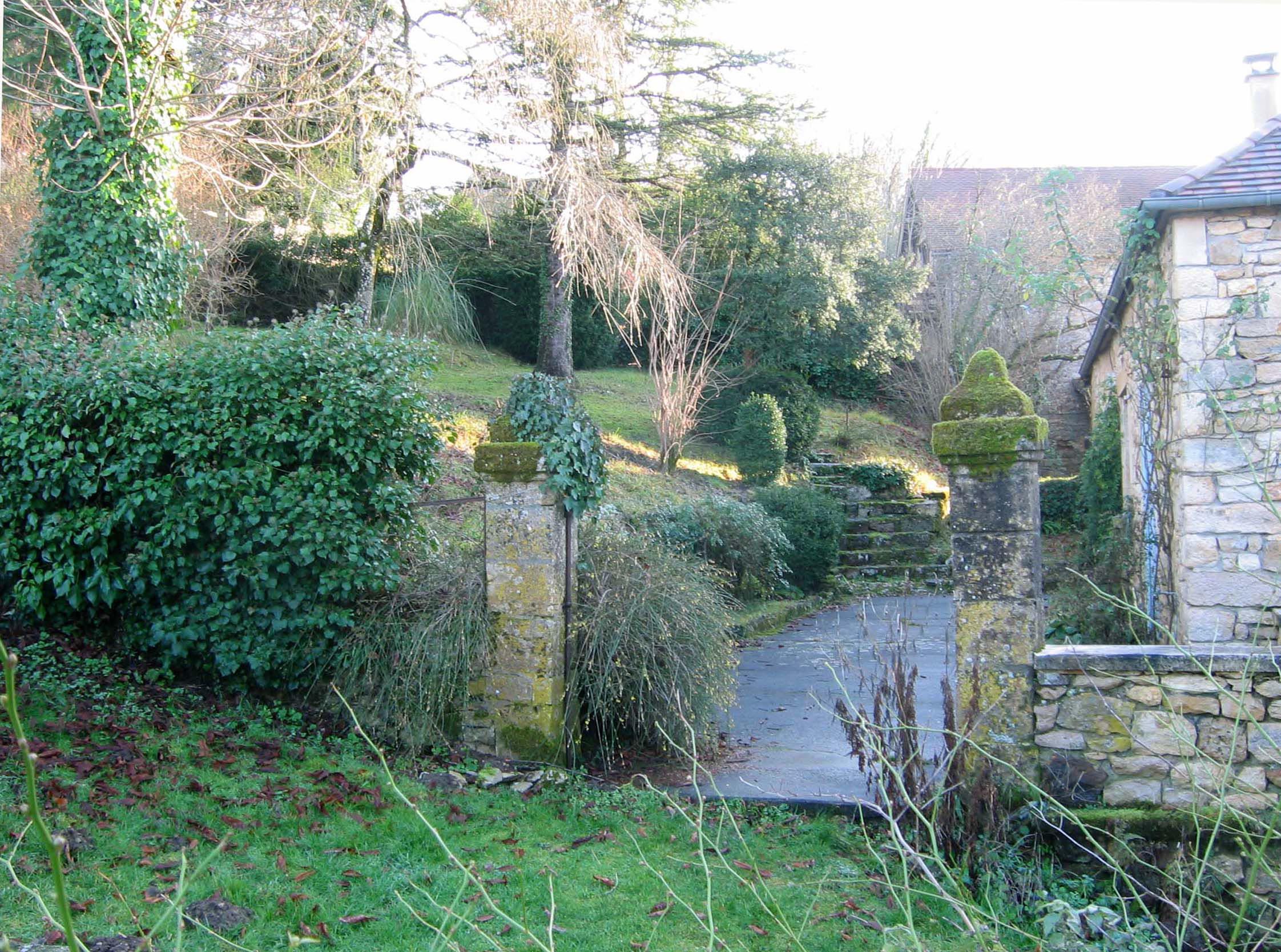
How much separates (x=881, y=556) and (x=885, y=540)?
490 mm

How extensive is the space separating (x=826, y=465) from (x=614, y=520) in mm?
9979

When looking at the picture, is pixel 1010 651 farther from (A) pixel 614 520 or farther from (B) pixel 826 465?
(B) pixel 826 465

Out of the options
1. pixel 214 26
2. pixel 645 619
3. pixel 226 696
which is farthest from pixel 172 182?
pixel 645 619

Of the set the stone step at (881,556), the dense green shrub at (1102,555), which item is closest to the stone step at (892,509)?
the stone step at (881,556)

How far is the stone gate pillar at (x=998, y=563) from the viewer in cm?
465

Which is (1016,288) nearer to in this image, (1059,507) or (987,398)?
(1059,507)

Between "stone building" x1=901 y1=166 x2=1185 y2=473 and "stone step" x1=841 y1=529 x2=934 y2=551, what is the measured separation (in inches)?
195

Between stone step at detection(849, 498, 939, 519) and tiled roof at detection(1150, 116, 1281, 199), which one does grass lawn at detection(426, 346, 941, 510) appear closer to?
stone step at detection(849, 498, 939, 519)

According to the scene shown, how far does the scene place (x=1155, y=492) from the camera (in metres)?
7.61

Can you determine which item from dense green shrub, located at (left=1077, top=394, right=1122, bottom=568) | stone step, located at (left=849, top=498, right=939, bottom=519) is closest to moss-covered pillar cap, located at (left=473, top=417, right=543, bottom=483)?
dense green shrub, located at (left=1077, top=394, right=1122, bottom=568)

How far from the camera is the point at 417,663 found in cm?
551

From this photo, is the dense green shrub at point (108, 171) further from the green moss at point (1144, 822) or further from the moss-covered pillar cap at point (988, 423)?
the green moss at point (1144, 822)

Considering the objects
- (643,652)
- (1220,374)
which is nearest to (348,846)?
(643,652)

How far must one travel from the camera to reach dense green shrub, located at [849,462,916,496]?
55.9 ft
